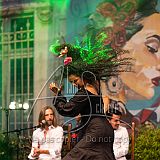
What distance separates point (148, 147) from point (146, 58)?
167 cm

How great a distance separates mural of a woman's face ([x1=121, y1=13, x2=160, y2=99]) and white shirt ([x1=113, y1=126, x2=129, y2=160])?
230cm

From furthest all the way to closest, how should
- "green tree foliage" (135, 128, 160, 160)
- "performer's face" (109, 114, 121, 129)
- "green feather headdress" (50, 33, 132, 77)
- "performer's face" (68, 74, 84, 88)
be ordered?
"green tree foliage" (135, 128, 160, 160), "performer's face" (109, 114, 121, 129), "green feather headdress" (50, 33, 132, 77), "performer's face" (68, 74, 84, 88)

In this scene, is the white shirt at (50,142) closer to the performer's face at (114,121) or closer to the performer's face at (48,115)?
the performer's face at (48,115)

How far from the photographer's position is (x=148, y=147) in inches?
309

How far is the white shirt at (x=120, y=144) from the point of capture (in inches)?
250

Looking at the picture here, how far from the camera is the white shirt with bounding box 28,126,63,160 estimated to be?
19.7 ft

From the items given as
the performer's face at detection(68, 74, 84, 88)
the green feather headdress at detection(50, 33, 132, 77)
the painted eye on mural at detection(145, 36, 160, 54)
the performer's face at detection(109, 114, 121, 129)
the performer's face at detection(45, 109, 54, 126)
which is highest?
the painted eye on mural at detection(145, 36, 160, 54)

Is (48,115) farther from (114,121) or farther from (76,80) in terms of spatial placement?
(76,80)

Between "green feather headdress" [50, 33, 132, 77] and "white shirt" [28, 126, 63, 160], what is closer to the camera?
"green feather headdress" [50, 33, 132, 77]

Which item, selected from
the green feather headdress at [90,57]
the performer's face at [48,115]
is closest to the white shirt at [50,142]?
the performer's face at [48,115]

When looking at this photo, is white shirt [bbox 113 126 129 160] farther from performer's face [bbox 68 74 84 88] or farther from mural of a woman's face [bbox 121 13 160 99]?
mural of a woman's face [bbox 121 13 160 99]

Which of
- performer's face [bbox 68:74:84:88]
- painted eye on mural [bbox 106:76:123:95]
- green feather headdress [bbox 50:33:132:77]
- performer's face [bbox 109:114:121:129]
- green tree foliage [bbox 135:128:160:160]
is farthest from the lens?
painted eye on mural [bbox 106:76:123:95]

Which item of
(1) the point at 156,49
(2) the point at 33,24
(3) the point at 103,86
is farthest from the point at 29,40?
(1) the point at 156,49

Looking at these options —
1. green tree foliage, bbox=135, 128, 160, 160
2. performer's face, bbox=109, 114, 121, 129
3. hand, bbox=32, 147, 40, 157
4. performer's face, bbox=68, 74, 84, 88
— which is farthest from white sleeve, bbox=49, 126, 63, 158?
green tree foliage, bbox=135, 128, 160, 160
